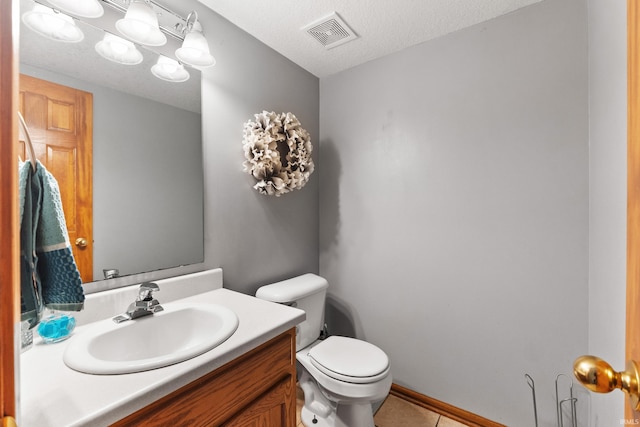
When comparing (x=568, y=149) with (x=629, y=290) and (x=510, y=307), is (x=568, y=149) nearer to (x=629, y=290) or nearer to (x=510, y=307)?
(x=510, y=307)

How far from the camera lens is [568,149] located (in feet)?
4.21

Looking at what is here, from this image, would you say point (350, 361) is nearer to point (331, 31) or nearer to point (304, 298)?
point (304, 298)

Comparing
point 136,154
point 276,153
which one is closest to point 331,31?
point 276,153

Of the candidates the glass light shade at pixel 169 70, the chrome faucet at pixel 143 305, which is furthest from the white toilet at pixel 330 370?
the glass light shade at pixel 169 70

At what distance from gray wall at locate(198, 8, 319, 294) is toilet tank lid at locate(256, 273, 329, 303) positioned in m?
0.11

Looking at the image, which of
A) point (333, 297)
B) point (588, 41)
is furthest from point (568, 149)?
point (333, 297)

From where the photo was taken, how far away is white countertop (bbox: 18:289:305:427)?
1.77 ft

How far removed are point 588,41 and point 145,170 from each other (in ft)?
6.62

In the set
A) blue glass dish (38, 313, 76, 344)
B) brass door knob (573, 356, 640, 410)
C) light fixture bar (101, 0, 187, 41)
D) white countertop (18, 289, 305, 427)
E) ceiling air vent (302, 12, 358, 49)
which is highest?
ceiling air vent (302, 12, 358, 49)

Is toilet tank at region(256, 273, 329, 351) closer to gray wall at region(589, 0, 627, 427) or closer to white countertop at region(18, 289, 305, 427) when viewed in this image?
white countertop at region(18, 289, 305, 427)

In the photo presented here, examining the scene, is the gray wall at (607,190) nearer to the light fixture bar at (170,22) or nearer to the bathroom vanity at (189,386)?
the bathroom vanity at (189,386)

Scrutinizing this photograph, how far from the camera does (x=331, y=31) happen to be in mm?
1556

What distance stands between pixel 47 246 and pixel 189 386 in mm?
468

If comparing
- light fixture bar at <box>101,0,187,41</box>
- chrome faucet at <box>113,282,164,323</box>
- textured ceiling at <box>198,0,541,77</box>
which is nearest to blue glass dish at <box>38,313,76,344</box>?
chrome faucet at <box>113,282,164,323</box>
